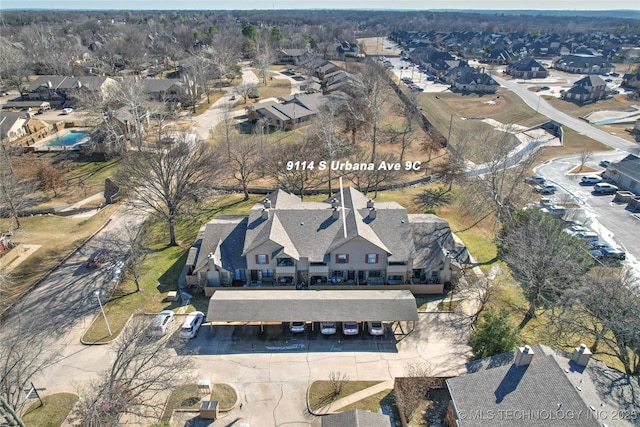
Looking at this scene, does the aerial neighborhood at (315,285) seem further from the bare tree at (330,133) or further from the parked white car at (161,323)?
the bare tree at (330,133)

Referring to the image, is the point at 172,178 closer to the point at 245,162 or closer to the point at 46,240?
the point at 245,162

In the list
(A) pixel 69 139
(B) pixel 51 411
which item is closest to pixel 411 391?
(B) pixel 51 411

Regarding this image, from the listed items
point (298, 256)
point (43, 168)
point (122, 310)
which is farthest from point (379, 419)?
point (43, 168)

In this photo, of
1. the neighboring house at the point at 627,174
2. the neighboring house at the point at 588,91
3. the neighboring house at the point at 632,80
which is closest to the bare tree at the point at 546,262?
the neighboring house at the point at 627,174

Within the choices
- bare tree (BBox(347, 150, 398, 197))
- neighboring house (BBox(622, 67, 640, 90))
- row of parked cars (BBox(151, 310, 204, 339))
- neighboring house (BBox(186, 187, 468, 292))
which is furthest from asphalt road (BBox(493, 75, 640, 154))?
row of parked cars (BBox(151, 310, 204, 339))

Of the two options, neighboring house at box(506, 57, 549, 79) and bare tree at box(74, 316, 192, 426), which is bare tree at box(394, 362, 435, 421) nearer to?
bare tree at box(74, 316, 192, 426)

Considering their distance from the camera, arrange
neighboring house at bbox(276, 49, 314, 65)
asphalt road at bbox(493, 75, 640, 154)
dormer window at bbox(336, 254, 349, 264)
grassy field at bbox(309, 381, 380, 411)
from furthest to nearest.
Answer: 1. neighboring house at bbox(276, 49, 314, 65)
2. asphalt road at bbox(493, 75, 640, 154)
3. dormer window at bbox(336, 254, 349, 264)
4. grassy field at bbox(309, 381, 380, 411)
